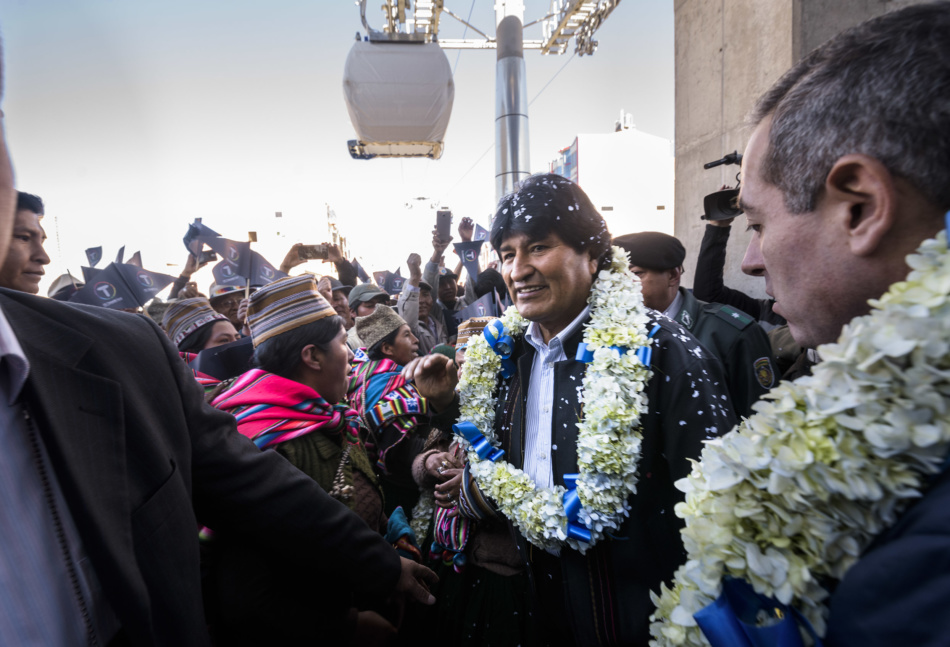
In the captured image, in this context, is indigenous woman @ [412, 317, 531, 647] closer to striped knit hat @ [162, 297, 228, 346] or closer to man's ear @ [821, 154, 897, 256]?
man's ear @ [821, 154, 897, 256]

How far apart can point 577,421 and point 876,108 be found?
1.37 m

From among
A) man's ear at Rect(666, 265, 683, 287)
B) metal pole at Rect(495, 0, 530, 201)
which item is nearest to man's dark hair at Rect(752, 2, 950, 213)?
man's ear at Rect(666, 265, 683, 287)

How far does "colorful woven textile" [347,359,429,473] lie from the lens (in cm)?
271

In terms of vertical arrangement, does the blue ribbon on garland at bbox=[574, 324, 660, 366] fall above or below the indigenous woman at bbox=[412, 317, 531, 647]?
above

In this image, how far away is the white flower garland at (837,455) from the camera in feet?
2.11

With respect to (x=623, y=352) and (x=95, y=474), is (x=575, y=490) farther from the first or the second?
(x=95, y=474)

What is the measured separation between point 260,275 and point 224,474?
5842 mm

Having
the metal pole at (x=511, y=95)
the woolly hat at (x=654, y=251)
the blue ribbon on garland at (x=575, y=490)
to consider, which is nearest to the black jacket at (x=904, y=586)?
the blue ribbon on garland at (x=575, y=490)

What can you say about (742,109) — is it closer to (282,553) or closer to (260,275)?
(282,553)

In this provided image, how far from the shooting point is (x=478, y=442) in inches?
85.3

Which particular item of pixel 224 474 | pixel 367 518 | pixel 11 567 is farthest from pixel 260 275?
pixel 11 567

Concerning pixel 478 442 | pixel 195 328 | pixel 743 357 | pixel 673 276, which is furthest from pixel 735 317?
pixel 195 328

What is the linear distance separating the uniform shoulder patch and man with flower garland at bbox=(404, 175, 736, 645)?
4.18 ft

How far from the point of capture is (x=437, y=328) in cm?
668
